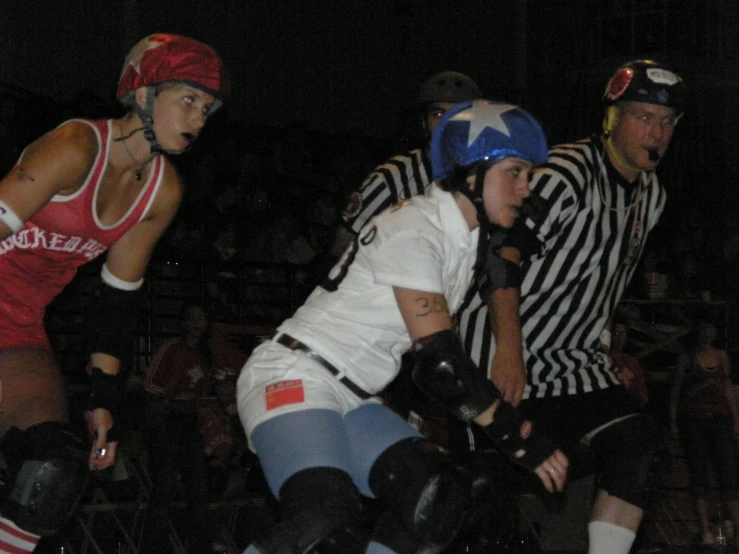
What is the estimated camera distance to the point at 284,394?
9.19 feet

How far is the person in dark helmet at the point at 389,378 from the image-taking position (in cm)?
272

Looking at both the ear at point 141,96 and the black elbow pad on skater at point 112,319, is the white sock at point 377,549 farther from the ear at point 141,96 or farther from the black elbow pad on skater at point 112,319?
the ear at point 141,96

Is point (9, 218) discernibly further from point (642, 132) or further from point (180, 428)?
point (180, 428)

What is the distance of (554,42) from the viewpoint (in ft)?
30.7

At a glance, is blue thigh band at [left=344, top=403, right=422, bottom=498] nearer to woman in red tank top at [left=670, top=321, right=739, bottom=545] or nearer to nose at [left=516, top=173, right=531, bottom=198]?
nose at [left=516, top=173, right=531, bottom=198]

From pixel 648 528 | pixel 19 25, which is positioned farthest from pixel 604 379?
pixel 19 25

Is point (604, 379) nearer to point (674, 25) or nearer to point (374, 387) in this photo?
point (374, 387)

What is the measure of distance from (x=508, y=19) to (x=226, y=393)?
814 centimetres

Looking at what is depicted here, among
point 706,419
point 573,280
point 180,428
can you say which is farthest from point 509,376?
point 706,419

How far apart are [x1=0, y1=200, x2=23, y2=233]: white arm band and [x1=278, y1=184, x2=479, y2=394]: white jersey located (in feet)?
2.43

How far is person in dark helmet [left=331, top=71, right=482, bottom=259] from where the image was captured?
4332 mm

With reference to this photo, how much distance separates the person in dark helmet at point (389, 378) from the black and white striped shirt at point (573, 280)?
852 mm

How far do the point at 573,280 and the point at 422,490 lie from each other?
135 cm

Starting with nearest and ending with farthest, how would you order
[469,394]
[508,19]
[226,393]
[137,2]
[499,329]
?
[469,394]
[499,329]
[226,393]
[137,2]
[508,19]
